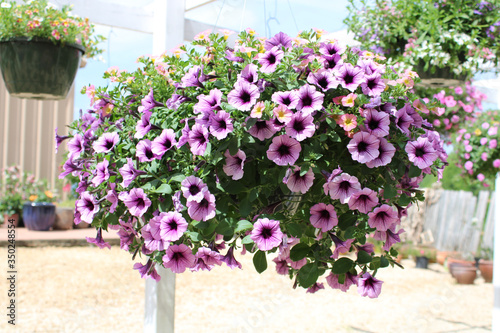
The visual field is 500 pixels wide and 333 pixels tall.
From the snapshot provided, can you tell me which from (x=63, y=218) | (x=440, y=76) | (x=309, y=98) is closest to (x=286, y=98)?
(x=309, y=98)

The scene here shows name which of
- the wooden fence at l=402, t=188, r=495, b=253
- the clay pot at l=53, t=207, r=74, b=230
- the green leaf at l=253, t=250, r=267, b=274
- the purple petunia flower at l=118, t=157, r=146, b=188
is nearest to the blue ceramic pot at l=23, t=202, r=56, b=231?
the clay pot at l=53, t=207, r=74, b=230

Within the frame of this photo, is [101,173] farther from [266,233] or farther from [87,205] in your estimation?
[266,233]

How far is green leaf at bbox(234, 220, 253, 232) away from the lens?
39.5 inches

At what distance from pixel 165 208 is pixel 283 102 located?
32 cm

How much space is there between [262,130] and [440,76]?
172 centimetres

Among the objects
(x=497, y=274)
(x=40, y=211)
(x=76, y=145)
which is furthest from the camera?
(x=40, y=211)

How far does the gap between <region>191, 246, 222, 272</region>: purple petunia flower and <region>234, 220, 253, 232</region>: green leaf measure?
9 centimetres

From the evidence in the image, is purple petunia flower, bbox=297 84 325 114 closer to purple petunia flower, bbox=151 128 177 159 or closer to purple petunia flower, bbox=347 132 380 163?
purple petunia flower, bbox=347 132 380 163

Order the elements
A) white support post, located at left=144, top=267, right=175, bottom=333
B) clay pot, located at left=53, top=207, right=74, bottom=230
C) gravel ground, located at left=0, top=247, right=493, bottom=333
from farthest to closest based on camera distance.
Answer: clay pot, located at left=53, top=207, right=74, bottom=230, gravel ground, located at left=0, top=247, right=493, bottom=333, white support post, located at left=144, top=267, right=175, bottom=333

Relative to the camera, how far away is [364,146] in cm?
100

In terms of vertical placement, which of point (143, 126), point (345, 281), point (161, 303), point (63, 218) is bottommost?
point (63, 218)

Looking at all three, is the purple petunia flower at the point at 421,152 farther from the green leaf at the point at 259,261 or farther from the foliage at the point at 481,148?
the foliage at the point at 481,148

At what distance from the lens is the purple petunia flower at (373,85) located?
1.06 metres

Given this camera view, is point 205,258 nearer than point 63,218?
Yes
